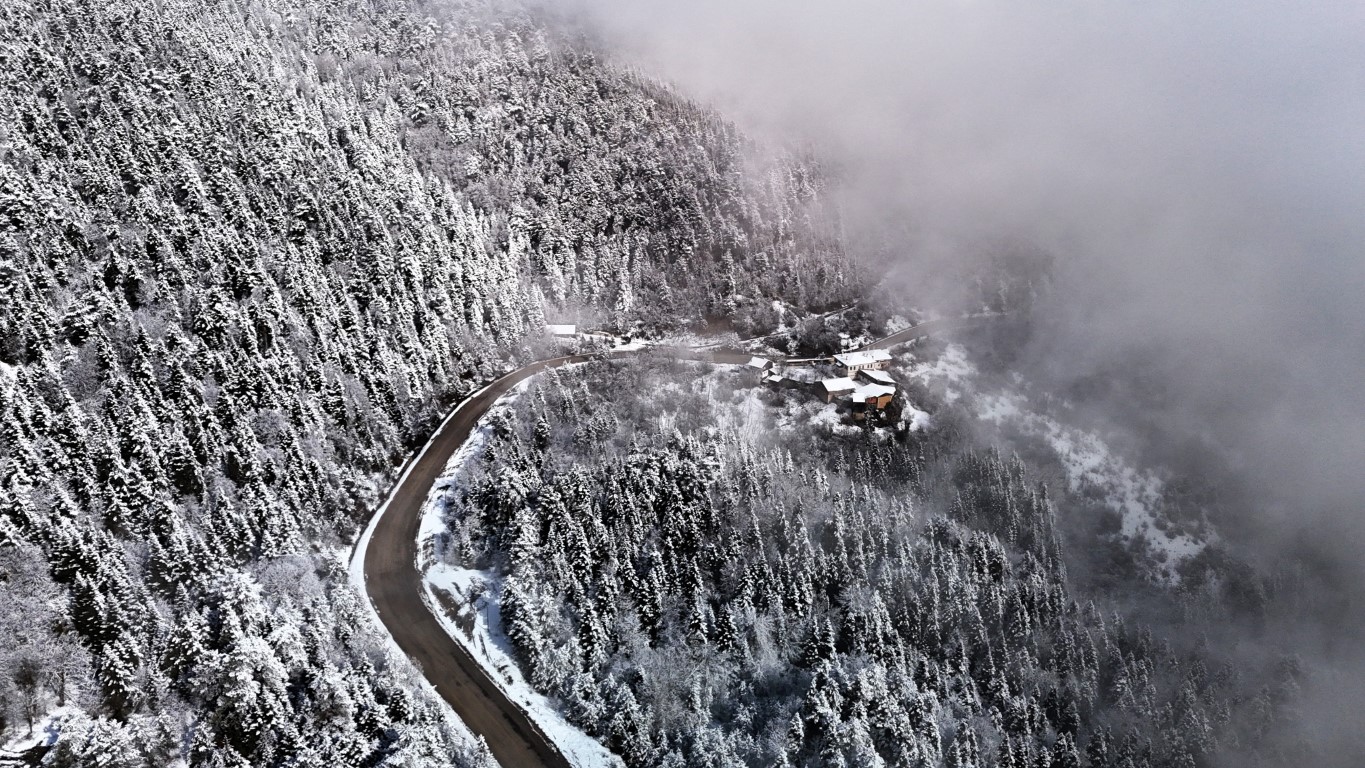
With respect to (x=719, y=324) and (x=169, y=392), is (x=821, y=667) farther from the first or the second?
(x=719, y=324)

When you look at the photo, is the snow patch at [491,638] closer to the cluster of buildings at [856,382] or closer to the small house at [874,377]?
the cluster of buildings at [856,382]

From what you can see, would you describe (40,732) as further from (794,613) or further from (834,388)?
(834,388)

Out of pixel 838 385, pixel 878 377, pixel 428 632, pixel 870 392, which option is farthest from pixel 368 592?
pixel 878 377

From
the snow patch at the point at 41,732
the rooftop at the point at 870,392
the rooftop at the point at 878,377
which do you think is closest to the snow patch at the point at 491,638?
the snow patch at the point at 41,732

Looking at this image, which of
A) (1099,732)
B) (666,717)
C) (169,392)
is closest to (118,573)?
(169,392)

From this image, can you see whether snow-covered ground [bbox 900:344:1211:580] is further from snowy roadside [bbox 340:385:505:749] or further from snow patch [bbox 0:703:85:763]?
snow patch [bbox 0:703:85:763]
